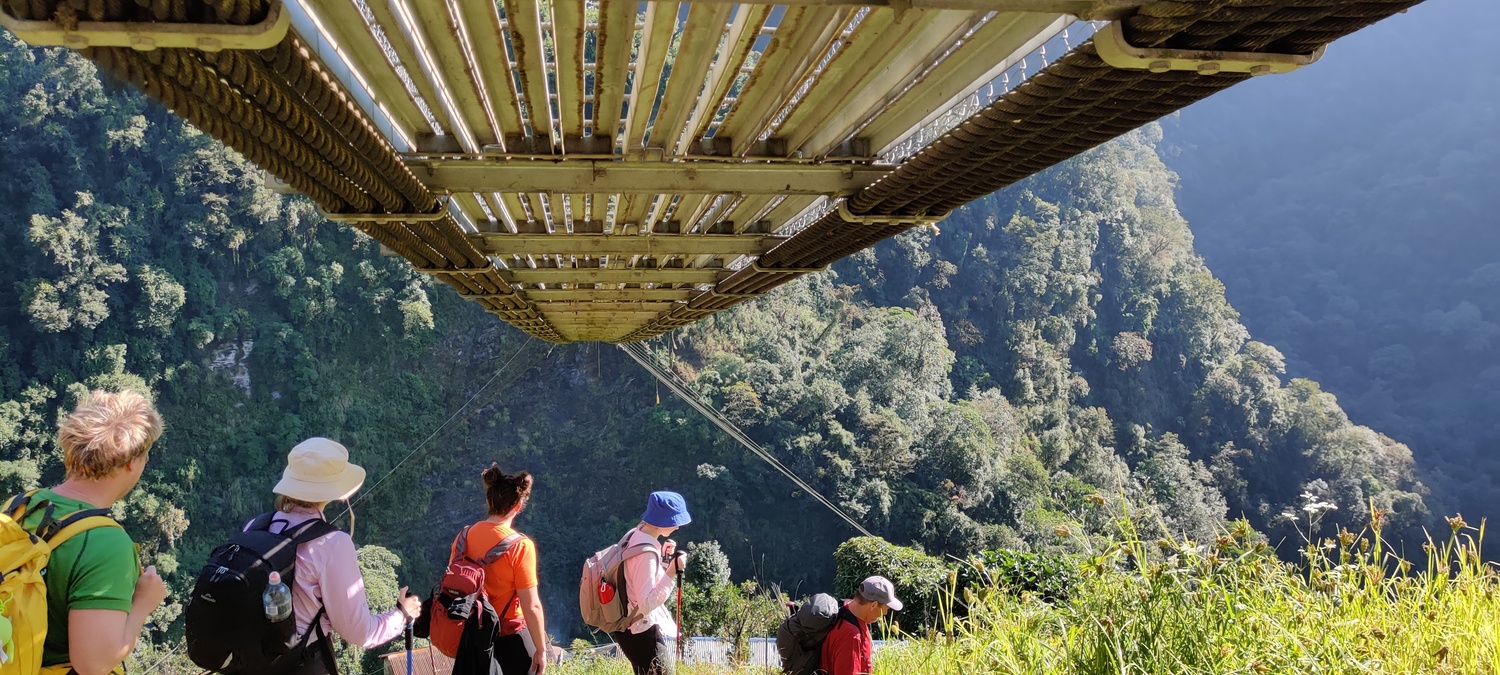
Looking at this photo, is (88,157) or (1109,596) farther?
(88,157)

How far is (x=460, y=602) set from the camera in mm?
2129

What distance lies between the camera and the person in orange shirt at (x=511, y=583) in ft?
7.38

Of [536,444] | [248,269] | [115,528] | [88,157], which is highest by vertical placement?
[88,157]

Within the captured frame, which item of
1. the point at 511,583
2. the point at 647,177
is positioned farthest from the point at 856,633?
the point at 647,177

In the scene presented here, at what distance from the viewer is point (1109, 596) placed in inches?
73.7

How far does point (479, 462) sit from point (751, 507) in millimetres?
7134

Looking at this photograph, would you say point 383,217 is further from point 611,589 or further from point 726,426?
point 726,426

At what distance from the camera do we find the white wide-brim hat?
172 cm

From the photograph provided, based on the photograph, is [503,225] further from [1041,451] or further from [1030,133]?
[1041,451]

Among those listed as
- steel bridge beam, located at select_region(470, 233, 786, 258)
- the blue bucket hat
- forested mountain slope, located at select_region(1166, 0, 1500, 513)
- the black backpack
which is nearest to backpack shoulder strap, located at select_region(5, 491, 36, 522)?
the black backpack

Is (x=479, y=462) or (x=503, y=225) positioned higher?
(x=503, y=225)

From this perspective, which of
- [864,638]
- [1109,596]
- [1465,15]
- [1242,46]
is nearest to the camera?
[1242,46]

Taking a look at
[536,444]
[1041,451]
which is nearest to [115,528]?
[536,444]

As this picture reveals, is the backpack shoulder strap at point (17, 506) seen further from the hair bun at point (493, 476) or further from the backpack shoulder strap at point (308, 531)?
the hair bun at point (493, 476)
